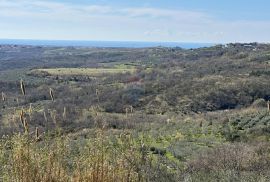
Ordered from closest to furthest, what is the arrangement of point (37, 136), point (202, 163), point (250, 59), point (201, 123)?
point (37, 136)
point (202, 163)
point (201, 123)
point (250, 59)

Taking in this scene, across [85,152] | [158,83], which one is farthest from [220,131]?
[158,83]

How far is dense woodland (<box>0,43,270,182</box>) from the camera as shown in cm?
440

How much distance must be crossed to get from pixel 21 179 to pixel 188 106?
151 ft

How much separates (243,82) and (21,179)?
49836 mm

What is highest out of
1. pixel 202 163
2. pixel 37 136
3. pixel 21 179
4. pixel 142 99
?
pixel 37 136

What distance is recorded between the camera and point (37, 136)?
414 cm

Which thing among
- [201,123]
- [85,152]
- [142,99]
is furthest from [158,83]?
[85,152]

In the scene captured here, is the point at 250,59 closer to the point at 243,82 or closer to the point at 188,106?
the point at 243,82

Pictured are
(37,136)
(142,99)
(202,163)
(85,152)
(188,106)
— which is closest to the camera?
(37,136)

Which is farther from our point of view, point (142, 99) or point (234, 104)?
point (142, 99)

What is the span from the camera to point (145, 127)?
34.7 m

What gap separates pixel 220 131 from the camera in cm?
3034

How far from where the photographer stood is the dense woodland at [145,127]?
4.40m

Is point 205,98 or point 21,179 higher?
point 21,179
